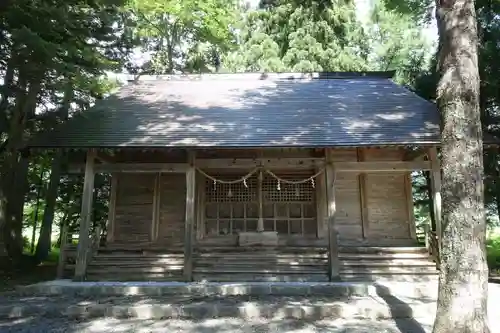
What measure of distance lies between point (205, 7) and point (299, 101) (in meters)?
10.6

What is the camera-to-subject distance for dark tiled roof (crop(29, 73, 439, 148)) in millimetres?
9070

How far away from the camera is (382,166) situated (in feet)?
30.5

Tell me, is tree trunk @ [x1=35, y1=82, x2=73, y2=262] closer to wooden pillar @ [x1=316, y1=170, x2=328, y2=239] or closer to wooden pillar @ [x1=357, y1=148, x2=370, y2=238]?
wooden pillar @ [x1=316, y1=170, x2=328, y2=239]

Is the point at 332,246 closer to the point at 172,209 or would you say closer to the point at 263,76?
the point at 172,209

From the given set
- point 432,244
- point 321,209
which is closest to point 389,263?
point 432,244

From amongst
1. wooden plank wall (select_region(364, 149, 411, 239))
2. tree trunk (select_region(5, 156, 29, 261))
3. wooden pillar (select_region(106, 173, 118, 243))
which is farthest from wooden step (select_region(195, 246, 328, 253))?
tree trunk (select_region(5, 156, 29, 261))

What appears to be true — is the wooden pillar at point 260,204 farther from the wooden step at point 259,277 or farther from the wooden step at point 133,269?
the wooden step at point 133,269

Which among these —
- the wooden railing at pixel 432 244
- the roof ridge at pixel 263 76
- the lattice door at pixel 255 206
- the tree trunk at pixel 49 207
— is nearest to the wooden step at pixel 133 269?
the lattice door at pixel 255 206

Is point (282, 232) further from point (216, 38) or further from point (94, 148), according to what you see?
point (216, 38)

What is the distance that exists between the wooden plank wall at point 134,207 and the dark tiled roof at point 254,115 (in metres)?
1.86

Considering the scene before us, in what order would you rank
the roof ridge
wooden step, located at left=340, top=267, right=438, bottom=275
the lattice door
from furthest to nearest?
1. the roof ridge
2. the lattice door
3. wooden step, located at left=340, top=267, right=438, bottom=275

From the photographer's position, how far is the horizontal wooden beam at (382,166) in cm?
925

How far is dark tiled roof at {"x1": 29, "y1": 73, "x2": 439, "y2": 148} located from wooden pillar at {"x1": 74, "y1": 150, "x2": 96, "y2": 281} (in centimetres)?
65

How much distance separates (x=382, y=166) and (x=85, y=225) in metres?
6.96
